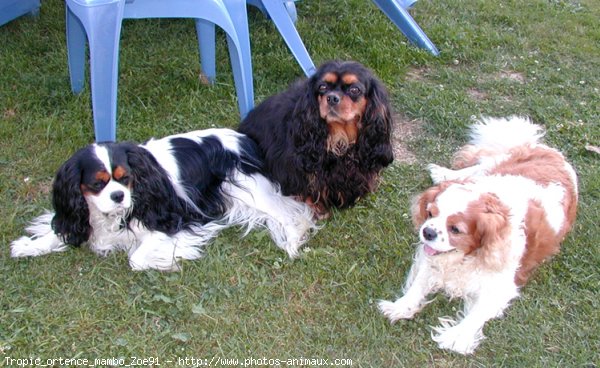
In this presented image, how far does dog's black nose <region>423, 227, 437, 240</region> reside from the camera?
2.87 meters

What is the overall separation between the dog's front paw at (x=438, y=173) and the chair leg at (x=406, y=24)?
2.00 meters

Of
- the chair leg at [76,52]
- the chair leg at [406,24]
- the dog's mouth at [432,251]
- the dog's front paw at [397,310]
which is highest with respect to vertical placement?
the chair leg at [76,52]

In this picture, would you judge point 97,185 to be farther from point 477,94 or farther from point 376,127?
point 477,94

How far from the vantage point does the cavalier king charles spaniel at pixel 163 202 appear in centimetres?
322

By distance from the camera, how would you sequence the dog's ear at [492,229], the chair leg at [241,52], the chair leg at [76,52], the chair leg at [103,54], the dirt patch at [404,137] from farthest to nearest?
the chair leg at [76,52] → the dirt patch at [404,137] → the chair leg at [241,52] → the chair leg at [103,54] → the dog's ear at [492,229]

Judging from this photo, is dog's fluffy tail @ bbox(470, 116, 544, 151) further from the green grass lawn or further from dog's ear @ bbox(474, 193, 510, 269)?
dog's ear @ bbox(474, 193, 510, 269)

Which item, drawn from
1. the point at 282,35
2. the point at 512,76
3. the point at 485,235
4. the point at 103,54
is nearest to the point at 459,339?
the point at 485,235

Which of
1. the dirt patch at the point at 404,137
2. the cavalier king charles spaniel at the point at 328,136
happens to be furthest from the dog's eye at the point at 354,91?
the dirt patch at the point at 404,137

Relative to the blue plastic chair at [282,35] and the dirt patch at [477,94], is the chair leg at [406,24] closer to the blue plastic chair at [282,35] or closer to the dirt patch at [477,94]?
the dirt patch at [477,94]

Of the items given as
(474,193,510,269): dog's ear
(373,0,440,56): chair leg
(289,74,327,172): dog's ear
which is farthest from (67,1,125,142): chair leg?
(373,0,440,56): chair leg

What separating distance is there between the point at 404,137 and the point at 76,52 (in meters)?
2.68

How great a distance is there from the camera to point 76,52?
4.86 meters

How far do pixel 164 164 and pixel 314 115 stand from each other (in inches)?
→ 37.0

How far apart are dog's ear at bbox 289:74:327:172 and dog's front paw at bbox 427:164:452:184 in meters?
1.03
